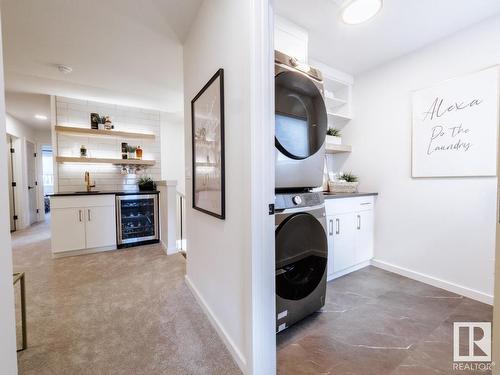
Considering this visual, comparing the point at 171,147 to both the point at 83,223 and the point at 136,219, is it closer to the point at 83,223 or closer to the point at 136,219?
the point at 136,219

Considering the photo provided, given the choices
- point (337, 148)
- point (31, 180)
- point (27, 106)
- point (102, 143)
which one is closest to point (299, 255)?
point (337, 148)

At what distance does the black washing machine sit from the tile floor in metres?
0.16

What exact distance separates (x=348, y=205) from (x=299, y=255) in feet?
3.78

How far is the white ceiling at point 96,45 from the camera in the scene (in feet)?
6.03

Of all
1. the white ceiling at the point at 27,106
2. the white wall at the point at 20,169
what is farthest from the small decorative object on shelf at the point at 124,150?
the white wall at the point at 20,169

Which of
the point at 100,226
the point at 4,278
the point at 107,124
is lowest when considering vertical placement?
the point at 100,226

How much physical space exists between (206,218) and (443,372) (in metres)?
1.75

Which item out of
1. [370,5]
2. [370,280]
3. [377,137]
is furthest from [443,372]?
[370,5]

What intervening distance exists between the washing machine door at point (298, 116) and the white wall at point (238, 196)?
12.7 inches

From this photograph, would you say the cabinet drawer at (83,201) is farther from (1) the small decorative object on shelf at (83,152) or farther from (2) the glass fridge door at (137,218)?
(1) the small decorative object on shelf at (83,152)

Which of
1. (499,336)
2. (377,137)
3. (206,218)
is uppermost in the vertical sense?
(377,137)

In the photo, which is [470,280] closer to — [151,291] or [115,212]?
[151,291]

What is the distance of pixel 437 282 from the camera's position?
7.37 ft

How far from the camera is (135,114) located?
4.24m
